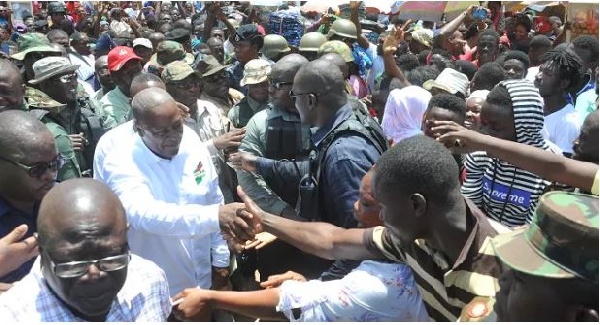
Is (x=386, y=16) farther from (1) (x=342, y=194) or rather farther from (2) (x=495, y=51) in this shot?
(1) (x=342, y=194)

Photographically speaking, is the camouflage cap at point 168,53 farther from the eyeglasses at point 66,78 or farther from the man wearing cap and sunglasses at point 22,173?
the man wearing cap and sunglasses at point 22,173

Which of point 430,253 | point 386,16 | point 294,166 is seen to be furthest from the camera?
point 386,16

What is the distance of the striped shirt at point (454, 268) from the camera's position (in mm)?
1905

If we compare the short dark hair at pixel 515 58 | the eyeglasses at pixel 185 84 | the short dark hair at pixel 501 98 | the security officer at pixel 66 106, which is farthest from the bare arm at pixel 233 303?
the short dark hair at pixel 515 58

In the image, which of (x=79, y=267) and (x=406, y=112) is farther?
(x=406, y=112)

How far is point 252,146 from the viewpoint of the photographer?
419cm

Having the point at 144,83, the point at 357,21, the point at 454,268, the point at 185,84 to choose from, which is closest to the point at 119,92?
the point at 185,84

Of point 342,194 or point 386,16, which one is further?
point 386,16

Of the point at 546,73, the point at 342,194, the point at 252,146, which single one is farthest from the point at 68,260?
the point at 546,73

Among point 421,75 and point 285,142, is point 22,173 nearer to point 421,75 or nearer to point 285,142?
point 285,142

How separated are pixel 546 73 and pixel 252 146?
8.28ft

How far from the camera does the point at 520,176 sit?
10.6ft

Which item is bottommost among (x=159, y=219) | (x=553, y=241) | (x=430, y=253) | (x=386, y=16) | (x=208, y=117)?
(x=386, y=16)

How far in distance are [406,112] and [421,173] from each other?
2.80 metres
